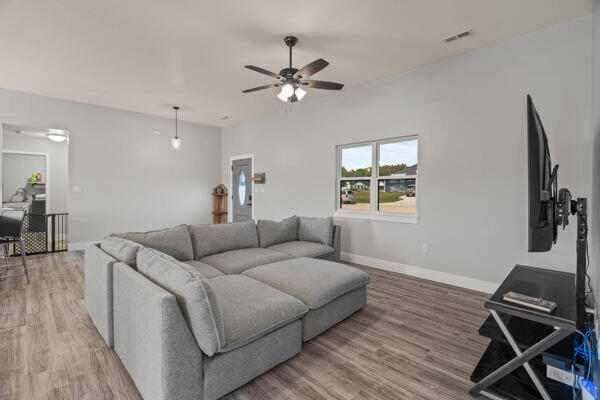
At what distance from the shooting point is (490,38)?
307 cm

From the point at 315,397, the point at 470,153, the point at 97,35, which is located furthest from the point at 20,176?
the point at 470,153

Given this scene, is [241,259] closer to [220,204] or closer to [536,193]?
[536,193]

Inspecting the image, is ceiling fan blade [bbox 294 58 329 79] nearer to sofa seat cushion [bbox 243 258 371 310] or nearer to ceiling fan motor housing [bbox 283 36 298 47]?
ceiling fan motor housing [bbox 283 36 298 47]

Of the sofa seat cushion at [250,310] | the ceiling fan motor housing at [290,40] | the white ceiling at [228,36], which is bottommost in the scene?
the sofa seat cushion at [250,310]

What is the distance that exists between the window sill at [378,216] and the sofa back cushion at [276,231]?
899 millimetres

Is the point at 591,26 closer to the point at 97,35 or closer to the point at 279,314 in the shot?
the point at 279,314

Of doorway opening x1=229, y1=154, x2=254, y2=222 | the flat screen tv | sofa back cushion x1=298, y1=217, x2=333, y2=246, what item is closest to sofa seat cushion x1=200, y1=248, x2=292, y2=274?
sofa back cushion x1=298, y1=217, x2=333, y2=246

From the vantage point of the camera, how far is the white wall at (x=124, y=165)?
5.30m

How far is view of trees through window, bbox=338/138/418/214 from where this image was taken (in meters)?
4.00

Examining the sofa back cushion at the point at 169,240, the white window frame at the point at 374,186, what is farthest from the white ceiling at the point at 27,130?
the white window frame at the point at 374,186

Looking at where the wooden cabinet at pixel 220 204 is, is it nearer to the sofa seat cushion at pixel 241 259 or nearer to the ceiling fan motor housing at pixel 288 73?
the sofa seat cushion at pixel 241 259

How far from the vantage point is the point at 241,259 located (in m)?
3.06

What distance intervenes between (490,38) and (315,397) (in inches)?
152

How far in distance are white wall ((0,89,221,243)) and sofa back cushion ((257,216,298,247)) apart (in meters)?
3.86
